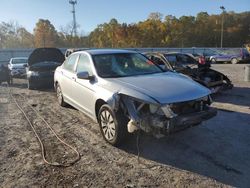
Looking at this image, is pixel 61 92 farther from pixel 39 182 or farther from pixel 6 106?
pixel 39 182

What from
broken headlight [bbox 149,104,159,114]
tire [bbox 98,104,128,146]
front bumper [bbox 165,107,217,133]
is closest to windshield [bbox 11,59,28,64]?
tire [bbox 98,104,128,146]

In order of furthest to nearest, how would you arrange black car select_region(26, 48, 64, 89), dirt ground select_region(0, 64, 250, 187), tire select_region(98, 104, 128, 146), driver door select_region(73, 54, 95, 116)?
black car select_region(26, 48, 64, 89), driver door select_region(73, 54, 95, 116), tire select_region(98, 104, 128, 146), dirt ground select_region(0, 64, 250, 187)

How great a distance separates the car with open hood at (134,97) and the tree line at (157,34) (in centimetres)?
5939

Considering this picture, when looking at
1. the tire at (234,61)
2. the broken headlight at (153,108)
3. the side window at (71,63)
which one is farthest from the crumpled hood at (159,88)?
the tire at (234,61)

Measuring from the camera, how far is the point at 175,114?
4223 millimetres

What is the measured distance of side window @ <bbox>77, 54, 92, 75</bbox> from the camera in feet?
18.9

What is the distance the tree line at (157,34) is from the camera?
65.4m

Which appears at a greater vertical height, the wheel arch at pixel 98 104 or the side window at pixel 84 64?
the side window at pixel 84 64

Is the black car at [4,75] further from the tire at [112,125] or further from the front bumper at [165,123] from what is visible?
the front bumper at [165,123]

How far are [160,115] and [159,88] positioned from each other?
52cm

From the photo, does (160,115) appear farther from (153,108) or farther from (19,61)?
(19,61)

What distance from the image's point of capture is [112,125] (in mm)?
4727

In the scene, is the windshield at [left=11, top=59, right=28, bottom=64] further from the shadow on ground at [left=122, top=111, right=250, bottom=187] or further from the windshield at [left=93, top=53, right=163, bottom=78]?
the shadow on ground at [left=122, top=111, right=250, bottom=187]

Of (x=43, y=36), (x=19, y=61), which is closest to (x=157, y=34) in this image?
(x=43, y=36)
